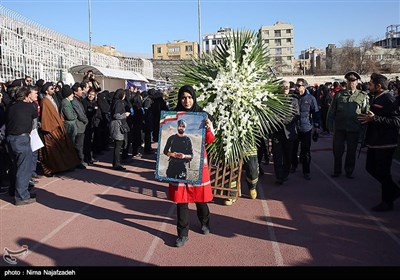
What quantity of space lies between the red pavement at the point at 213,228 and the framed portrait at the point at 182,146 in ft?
2.87

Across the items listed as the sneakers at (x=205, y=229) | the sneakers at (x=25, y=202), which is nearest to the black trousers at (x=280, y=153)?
the sneakers at (x=205, y=229)

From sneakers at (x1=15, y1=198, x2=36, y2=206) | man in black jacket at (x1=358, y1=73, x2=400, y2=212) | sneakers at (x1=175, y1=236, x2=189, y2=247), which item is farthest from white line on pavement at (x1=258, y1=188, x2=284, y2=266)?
sneakers at (x1=15, y1=198, x2=36, y2=206)

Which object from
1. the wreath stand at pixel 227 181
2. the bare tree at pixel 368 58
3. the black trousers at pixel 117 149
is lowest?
the wreath stand at pixel 227 181

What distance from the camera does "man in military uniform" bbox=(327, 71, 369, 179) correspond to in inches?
285

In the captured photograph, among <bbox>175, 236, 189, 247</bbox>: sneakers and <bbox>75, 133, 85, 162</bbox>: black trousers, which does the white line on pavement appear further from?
<bbox>75, 133, 85, 162</bbox>: black trousers

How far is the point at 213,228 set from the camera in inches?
194

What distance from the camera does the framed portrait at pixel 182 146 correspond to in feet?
13.5

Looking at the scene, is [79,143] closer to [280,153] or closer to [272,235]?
[280,153]

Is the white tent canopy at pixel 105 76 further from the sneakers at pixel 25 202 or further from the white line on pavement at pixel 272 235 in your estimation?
the white line on pavement at pixel 272 235

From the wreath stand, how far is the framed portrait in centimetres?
188

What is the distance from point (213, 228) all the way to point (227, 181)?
1319mm

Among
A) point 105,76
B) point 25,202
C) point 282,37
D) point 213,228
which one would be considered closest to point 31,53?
point 105,76
